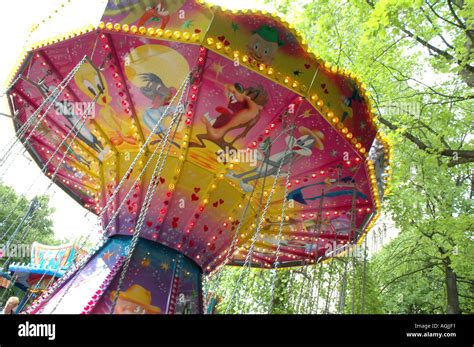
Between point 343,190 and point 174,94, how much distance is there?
3546mm

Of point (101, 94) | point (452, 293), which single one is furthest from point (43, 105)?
point (452, 293)

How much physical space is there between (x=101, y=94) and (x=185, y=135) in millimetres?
1433

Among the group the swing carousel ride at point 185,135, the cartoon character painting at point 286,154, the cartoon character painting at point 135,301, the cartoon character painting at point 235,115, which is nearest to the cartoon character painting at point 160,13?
the swing carousel ride at point 185,135

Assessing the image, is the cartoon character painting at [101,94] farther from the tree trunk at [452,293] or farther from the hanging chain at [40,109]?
the tree trunk at [452,293]

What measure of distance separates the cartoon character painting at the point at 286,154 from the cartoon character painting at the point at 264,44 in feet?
4.27

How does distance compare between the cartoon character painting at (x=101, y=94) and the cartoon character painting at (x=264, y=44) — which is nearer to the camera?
the cartoon character painting at (x=264, y=44)

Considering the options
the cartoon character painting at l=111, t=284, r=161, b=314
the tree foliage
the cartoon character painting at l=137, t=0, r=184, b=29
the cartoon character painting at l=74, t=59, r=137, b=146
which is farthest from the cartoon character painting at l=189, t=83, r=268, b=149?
the tree foliage

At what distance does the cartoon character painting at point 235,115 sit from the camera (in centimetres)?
565

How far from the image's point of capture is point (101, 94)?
21.0 feet

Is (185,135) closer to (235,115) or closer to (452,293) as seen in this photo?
(235,115)

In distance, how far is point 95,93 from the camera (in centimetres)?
647
